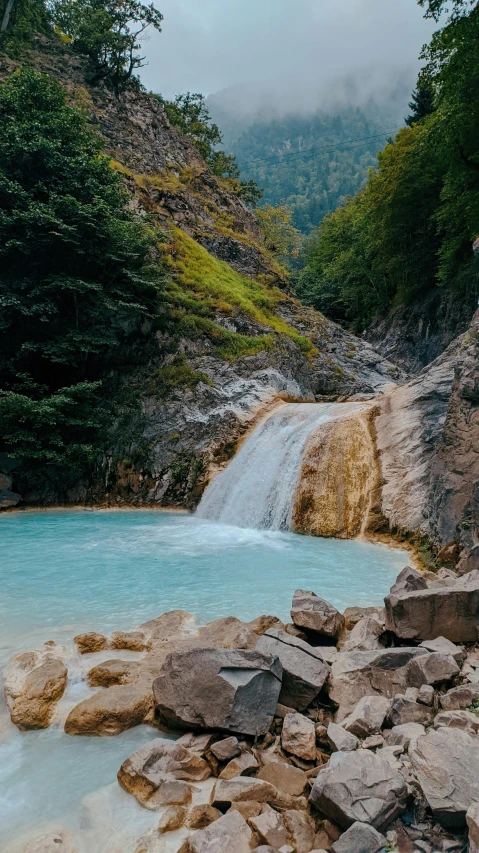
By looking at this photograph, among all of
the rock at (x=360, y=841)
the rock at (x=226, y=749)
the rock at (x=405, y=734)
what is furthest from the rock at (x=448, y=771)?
the rock at (x=226, y=749)

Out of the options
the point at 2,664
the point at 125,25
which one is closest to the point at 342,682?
the point at 2,664

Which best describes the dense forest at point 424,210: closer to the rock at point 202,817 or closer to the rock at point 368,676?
the rock at point 368,676

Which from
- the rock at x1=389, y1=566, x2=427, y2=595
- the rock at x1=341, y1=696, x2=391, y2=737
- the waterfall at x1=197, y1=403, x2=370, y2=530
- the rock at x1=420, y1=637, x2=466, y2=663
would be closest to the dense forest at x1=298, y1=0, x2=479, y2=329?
the waterfall at x1=197, y1=403, x2=370, y2=530

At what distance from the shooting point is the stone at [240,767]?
3234 millimetres

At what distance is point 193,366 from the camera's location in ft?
57.9

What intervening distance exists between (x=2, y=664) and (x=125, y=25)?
40305 millimetres

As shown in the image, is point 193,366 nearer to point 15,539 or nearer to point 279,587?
point 15,539

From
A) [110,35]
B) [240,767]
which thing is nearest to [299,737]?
[240,767]

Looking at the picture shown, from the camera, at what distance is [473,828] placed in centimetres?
216

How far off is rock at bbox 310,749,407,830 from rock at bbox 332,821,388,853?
7 centimetres

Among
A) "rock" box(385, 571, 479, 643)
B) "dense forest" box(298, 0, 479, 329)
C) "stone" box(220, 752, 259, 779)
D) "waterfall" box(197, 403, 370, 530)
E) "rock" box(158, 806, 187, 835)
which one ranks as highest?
"dense forest" box(298, 0, 479, 329)

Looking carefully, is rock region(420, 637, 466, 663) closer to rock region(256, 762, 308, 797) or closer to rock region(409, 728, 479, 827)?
rock region(409, 728, 479, 827)

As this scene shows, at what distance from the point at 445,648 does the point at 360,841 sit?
2.27 meters

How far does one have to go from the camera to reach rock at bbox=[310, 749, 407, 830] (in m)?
2.51
